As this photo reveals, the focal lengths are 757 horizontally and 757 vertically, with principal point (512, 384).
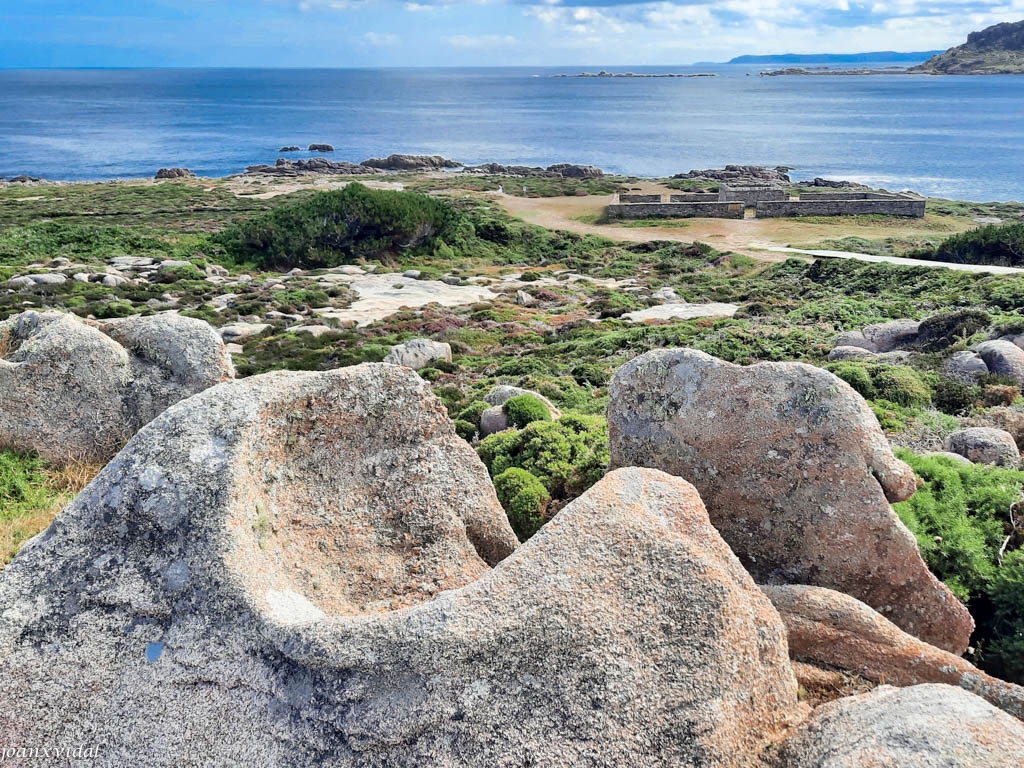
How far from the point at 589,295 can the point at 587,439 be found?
2939 centimetres

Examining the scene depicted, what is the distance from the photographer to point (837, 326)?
90.7 feet

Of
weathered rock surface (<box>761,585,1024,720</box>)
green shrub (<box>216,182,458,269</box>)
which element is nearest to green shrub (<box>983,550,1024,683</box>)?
weathered rock surface (<box>761,585,1024,720</box>)

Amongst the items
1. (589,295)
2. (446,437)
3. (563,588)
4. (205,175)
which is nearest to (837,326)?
(589,295)

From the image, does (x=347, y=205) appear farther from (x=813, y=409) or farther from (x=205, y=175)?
(x=205, y=175)

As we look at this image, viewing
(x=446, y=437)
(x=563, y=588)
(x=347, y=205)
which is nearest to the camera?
(x=563, y=588)

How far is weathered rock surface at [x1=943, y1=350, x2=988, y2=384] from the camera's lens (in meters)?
16.8

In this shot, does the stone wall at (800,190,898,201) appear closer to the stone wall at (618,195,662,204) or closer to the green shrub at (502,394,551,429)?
the stone wall at (618,195,662,204)

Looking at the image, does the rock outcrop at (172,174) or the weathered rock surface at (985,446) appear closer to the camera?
the weathered rock surface at (985,446)

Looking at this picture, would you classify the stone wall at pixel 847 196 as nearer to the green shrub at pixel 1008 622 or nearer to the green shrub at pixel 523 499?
the green shrub at pixel 523 499

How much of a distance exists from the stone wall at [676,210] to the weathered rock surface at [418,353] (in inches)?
1515

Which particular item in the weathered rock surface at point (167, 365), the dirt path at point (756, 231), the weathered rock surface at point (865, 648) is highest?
the weathered rock surface at point (167, 365)

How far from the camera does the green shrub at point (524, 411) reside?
16141 millimetres

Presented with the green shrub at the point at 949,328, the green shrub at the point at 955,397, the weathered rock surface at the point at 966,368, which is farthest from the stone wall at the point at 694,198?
the green shrub at the point at 955,397

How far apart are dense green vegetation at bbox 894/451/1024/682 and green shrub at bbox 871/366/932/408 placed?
499 cm
